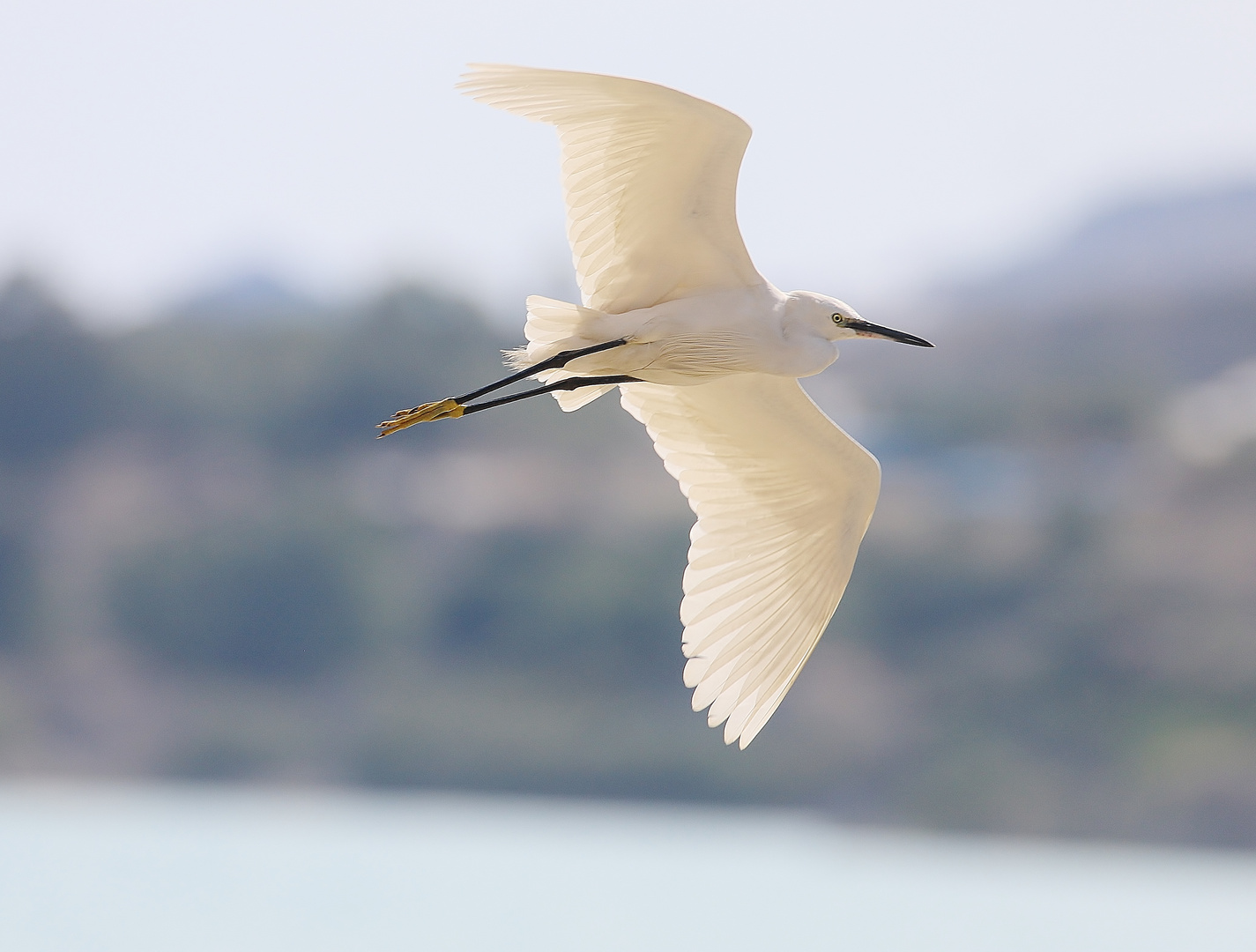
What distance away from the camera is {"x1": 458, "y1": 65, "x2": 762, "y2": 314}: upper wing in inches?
144

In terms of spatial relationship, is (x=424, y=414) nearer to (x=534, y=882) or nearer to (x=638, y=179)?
(x=638, y=179)

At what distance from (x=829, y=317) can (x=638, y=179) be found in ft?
1.87

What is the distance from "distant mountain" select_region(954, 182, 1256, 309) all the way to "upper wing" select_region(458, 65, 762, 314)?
33.5 meters

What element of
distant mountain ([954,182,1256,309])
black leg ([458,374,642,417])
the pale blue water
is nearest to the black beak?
black leg ([458,374,642,417])

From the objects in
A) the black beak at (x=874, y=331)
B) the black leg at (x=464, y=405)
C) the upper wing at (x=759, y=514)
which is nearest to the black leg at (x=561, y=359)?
the black leg at (x=464, y=405)

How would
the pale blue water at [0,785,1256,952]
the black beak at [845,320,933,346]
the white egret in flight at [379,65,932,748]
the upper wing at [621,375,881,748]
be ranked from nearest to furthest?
1. the white egret in flight at [379,65,932,748]
2. the black beak at [845,320,933,346]
3. the upper wing at [621,375,881,748]
4. the pale blue water at [0,785,1256,952]

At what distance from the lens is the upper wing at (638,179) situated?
3.65m

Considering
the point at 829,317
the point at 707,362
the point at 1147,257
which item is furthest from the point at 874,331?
the point at 1147,257

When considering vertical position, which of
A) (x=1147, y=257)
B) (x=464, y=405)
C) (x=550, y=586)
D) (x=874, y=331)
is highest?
(x=874, y=331)

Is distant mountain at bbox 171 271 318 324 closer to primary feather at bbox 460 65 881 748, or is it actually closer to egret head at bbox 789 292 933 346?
primary feather at bbox 460 65 881 748

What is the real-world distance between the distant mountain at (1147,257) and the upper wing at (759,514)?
→ 1303 inches

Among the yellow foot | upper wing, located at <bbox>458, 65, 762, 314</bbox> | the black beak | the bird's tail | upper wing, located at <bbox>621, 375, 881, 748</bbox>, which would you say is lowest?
upper wing, located at <bbox>621, 375, 881, 748</bbox>

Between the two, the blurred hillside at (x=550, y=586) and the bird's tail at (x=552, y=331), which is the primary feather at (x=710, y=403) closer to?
the bird's tail at (x=552, y=331)

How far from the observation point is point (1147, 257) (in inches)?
2365
